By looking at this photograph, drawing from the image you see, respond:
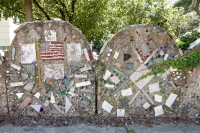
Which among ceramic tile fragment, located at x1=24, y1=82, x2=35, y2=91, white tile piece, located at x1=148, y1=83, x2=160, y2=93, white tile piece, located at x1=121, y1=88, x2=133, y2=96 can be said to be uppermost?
ceramic tile fragment, located at x1=24, y1=82, x2=35, y2=91

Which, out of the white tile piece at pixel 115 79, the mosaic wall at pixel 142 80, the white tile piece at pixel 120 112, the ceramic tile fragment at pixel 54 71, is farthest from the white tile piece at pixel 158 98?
the ceramic tile fragment at pixel 54 71

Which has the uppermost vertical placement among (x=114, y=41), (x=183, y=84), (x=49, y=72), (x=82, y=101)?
(x=114, y=41)

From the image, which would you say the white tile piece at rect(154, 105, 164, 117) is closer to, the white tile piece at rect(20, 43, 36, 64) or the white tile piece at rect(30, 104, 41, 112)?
the white tile piece at rect(30, 104, 41, 112)

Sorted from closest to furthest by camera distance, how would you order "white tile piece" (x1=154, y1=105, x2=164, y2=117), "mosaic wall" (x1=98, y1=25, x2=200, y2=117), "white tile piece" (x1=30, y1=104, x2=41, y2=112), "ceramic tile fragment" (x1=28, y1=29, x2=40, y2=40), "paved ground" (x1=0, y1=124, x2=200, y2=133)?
"paved ground" (x1=0, y1=124, x2=200, y2=133)
"ceramic tile fragment" (x1=28, y1=29, x2=40, y2=40)
"mosaic wall" (x1=98, y1=25, x2=200, y2=117)
"white tile piece" (x1=30, y1=104, x2=41, y2=112)
"white tile piece" (x1=154, y1=105, x2=164, y2=117)

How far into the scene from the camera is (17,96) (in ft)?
12.1

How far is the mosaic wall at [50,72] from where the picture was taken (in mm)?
3527

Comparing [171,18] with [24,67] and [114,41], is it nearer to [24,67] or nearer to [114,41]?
[114,41]

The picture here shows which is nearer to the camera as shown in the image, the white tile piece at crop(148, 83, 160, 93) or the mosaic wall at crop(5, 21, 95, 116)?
A: the mosaic wall at crop(5, 21, 95, 116)

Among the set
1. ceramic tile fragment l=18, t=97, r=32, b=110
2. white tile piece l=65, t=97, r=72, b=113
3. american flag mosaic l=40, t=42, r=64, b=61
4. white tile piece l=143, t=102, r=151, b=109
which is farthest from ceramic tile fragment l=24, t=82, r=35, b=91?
white tile piece l=143, t=102, r=151, b=109

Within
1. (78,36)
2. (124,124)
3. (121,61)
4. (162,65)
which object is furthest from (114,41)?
(124,124)

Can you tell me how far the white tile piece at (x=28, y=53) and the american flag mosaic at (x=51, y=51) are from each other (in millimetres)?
157

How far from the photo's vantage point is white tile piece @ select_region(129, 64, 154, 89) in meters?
3.70

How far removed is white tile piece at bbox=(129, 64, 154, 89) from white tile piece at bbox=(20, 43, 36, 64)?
1.83 m

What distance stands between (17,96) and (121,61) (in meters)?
2.03
